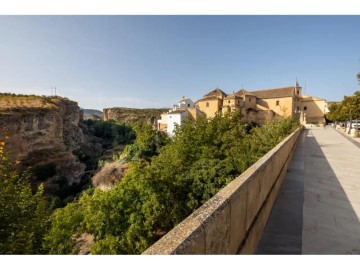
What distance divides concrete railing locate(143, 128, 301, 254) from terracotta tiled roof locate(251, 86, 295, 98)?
6403 cm

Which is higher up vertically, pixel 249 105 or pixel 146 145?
pixel 249 105

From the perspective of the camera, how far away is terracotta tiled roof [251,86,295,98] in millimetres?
61562

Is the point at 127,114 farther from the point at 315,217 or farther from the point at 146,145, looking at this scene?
the point at 315,217

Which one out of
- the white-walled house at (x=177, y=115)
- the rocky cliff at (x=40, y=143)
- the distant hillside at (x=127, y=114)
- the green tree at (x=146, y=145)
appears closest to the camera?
the rocky cliff at (x=40, y=143)

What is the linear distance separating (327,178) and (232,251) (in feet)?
19.7

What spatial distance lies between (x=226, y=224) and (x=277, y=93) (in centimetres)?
6735

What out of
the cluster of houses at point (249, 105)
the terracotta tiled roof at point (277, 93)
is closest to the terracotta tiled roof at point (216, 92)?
the cluster of houses at point (249, 105)

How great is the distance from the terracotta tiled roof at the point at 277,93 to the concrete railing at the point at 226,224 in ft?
210

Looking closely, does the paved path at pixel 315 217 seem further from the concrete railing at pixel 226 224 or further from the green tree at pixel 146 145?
the green tree at pixel 146 145

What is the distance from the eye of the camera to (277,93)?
63.2 metres

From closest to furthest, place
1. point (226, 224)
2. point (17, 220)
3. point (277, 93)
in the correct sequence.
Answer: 1. point (226, 224)
2. point (17, 220)
3. point (277, 93)

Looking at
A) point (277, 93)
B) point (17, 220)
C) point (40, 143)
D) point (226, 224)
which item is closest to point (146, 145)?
point (40, 143)

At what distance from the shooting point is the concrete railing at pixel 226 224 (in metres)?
1.79
